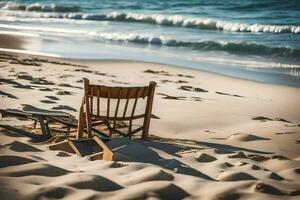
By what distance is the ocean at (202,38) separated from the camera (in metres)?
15.1

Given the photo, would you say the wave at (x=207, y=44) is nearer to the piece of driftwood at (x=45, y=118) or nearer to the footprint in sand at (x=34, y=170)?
the piece of driftwood at (x=45, y=118)

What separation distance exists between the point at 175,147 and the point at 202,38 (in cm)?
1704

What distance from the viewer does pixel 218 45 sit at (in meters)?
19.2

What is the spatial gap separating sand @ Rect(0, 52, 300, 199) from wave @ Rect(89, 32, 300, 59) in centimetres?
709

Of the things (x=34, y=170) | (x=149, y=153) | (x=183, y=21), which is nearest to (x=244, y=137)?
(x=149, y=153)

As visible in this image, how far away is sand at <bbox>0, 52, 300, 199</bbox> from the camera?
347 cm

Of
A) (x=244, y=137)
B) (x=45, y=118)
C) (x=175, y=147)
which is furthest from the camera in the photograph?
(x=244, y=137)

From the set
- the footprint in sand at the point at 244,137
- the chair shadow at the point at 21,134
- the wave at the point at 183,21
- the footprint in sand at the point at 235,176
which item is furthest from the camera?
the wave at the point at 183,21

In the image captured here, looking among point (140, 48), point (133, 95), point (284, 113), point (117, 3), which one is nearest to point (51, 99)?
point (133, 95)

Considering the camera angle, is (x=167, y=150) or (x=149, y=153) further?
(x=167, y=150)

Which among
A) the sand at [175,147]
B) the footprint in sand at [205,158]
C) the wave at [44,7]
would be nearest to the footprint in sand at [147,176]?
the sand at [175,147]

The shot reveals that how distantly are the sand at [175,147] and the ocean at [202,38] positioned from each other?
313 cm

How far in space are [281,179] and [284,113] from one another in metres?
4.46

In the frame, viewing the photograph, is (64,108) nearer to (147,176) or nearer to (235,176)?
(147,176)
